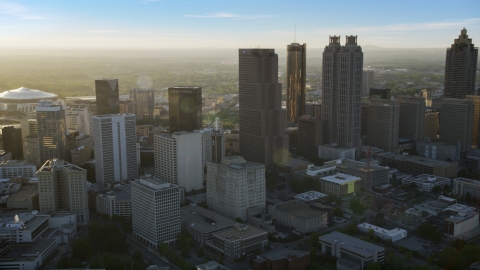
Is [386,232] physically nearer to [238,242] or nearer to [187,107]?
[238,242]

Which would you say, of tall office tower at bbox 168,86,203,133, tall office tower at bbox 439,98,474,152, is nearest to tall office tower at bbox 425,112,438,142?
tall office tower at bbox 439,98,474,152

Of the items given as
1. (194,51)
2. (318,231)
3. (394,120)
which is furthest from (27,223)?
(194,51)

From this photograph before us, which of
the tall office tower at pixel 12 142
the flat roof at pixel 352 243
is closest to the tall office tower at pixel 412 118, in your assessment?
the flat roof at pixel 352 243

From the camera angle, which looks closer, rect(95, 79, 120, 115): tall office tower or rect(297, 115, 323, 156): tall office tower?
rect(297, 115, 323, 156): tall office tower

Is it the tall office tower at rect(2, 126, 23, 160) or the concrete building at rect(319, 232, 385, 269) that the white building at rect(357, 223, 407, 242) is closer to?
the concrete building at rect(319, 232, 385, 269)

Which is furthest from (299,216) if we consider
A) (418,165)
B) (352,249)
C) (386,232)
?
(418,165)

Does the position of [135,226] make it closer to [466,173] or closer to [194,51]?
[466,173]
